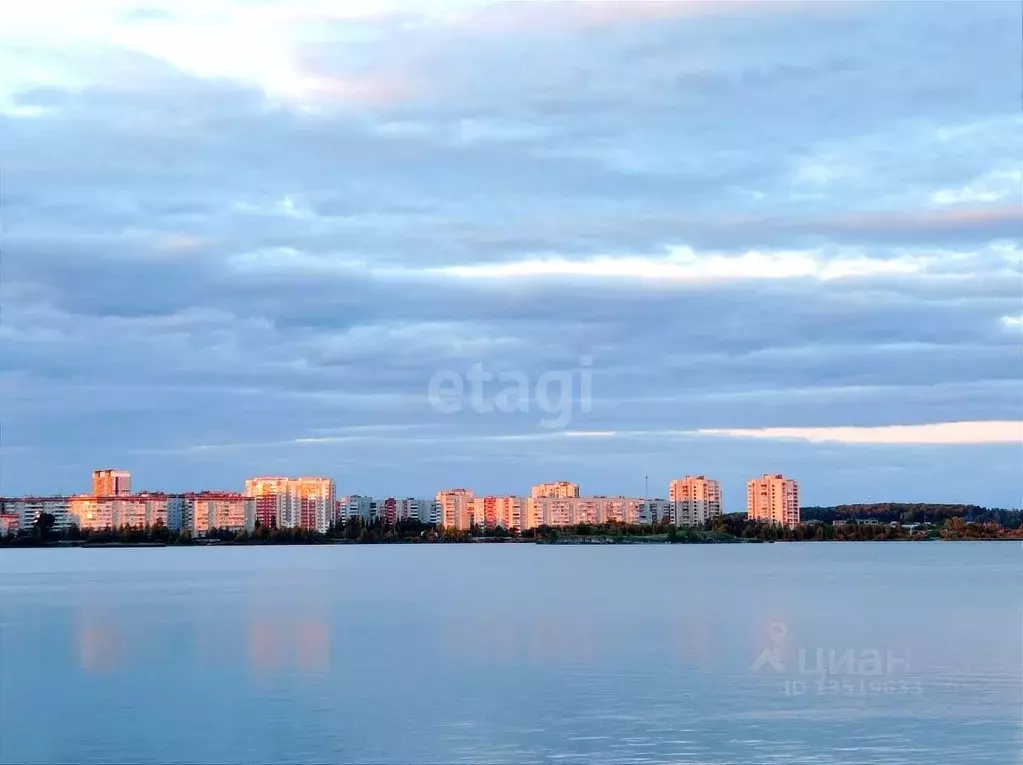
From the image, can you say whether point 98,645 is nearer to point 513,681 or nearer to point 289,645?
point 289,645

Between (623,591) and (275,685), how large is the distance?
1536 inches

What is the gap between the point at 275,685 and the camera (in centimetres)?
2884

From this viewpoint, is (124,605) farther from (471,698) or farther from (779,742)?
(779,742)

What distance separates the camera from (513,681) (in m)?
29.3

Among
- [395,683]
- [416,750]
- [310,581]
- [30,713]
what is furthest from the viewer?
[310,581]

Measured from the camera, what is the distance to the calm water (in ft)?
70.9

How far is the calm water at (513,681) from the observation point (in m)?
21.6

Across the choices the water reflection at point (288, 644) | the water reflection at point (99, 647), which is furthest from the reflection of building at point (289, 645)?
the water reflection at point (99, 647)

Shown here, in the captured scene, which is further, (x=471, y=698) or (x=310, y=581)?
(x=310, y=581)

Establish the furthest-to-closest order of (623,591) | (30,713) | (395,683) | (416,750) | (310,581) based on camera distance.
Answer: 1. (310,581)
2. (623,591)
3. (395,683)
4. (30,713)
5. (416,750)

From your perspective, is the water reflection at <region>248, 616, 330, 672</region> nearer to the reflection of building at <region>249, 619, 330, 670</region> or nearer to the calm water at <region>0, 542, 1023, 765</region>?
the reflection of building at <region>249, 619, 330, 670</region>

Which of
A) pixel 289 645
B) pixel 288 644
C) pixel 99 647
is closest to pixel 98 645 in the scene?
pixel 99 647

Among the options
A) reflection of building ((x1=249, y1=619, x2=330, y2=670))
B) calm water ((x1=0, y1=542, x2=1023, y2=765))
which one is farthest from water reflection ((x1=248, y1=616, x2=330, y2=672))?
calm water ((x1=0, y1=542, x2=1023, y2=765))

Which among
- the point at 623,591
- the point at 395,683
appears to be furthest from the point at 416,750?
the point at 623,591
